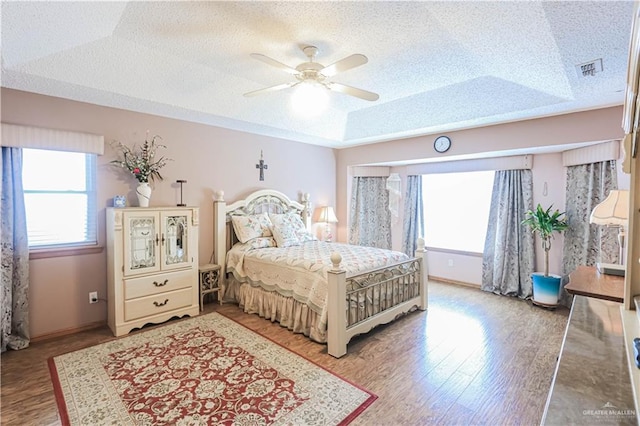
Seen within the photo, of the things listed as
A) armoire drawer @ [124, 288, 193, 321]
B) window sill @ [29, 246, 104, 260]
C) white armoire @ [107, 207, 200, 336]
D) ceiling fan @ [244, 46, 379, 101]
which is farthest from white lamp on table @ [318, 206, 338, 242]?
window sill @ [29, 246, 104, 260]

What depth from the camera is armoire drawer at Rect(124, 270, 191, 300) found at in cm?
329

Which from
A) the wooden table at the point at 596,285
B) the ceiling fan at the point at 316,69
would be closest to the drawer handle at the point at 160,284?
the ceiling fan at the point at 316,69

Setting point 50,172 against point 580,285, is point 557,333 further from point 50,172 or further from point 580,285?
point 50,172

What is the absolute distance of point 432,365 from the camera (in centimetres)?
267

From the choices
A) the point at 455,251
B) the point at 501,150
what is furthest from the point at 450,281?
the point at 501,150

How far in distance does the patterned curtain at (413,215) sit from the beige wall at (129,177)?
6.56 ft

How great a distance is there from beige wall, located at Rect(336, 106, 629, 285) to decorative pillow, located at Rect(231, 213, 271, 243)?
2.16 m

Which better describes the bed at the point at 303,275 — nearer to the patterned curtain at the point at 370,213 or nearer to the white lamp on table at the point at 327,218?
the white lamp on table at the point at 327,218

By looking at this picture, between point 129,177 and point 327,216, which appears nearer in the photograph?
point 129,177

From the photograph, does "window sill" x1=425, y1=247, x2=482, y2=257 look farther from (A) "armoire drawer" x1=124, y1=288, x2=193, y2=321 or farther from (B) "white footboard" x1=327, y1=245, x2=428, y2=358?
(A) "armoire drawer" x1=124, y1=288, x2=193, y2=321

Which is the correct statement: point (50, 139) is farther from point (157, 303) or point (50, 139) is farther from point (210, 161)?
point (157, 303)

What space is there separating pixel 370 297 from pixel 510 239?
2730 millimetres

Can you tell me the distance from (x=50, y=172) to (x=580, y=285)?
16.2 feet

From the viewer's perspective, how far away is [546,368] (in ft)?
8.51
